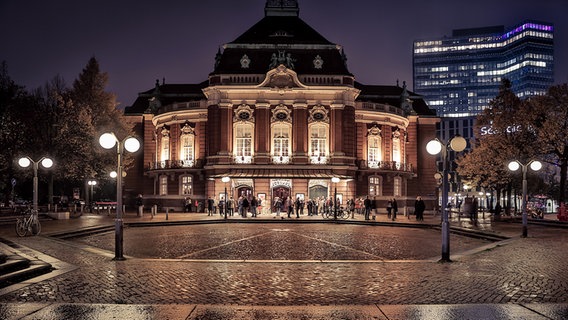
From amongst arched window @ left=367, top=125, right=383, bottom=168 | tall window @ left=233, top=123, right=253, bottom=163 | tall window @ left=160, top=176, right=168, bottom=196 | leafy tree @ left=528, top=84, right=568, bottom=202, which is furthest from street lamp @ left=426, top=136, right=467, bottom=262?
tall window @ left=160, top=176, right=168, bottom=196

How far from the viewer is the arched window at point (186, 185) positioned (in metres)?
49.5

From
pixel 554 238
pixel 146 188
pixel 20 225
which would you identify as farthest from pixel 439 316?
pixel 146 188

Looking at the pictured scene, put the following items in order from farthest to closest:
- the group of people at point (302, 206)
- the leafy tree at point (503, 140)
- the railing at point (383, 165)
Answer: the railing at point (383, 165)
the leafy tree at point (503, 140)
the group of people at point (302, 206)

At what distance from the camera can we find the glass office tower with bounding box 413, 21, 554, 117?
7279 inches

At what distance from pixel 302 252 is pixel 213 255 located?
2847mm

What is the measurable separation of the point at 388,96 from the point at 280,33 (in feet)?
47.2

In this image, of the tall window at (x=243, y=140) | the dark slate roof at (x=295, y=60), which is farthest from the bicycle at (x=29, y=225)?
the dark slate roof at (x=295, y=60)

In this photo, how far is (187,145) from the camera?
5016 centimetres

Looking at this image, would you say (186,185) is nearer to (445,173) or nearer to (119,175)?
(119,175)

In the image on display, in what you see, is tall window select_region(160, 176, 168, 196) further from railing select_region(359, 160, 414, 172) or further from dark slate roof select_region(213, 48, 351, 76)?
railing select_region(359, 160, 414, 172)

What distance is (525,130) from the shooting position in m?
39.2

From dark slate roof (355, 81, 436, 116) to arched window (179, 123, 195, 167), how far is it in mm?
17983

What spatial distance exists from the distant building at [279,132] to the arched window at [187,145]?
10 cm

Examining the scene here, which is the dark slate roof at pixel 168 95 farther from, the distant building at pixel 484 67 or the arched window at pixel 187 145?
the distant building at pixel 484 67
